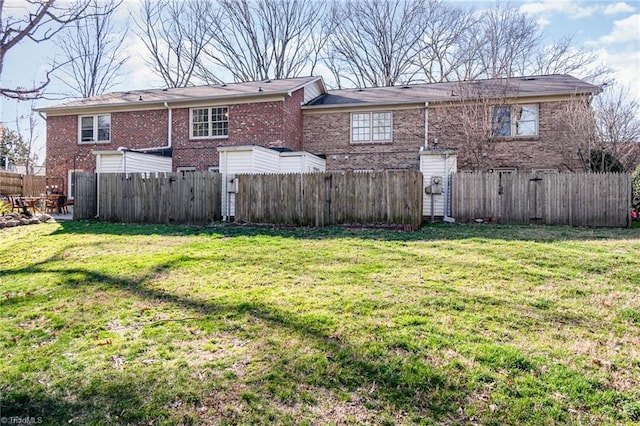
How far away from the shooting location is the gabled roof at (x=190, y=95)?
17984 millimetres

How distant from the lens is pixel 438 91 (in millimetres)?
18859

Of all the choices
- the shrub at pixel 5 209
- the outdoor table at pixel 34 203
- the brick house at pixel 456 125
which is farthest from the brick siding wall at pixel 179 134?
the shrub at pixel 5 209

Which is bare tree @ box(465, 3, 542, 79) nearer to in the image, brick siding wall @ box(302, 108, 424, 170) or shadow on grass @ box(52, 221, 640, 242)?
brick siding wall @ box(302, 108, 424, 170)

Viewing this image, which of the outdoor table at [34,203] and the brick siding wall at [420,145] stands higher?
the brick siding wall at [420,145]

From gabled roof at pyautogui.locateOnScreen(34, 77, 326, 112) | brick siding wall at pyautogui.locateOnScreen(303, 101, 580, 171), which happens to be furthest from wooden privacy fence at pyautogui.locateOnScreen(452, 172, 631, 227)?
gabled roof at pyautogui.locateOnScreen(34, 77, 326, 112)

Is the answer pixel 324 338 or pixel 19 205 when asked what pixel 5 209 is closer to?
pixel 19 205

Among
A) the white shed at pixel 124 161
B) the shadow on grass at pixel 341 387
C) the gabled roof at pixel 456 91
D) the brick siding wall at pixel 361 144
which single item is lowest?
the shadow on grass at pixel 341 387

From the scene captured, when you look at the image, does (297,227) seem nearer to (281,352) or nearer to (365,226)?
(365,226)

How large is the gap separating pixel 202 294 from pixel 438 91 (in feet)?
54.0

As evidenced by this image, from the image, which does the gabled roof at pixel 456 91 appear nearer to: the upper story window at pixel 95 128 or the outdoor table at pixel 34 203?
the upper story window at pixel 95 128

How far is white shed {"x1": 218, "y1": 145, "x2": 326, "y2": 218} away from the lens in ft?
43.0

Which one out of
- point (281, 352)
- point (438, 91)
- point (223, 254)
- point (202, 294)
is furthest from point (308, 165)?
point (281, 352)

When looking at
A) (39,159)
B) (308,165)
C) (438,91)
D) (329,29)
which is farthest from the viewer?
(39,159)

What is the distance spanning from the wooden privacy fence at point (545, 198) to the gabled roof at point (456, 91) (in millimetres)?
4733
